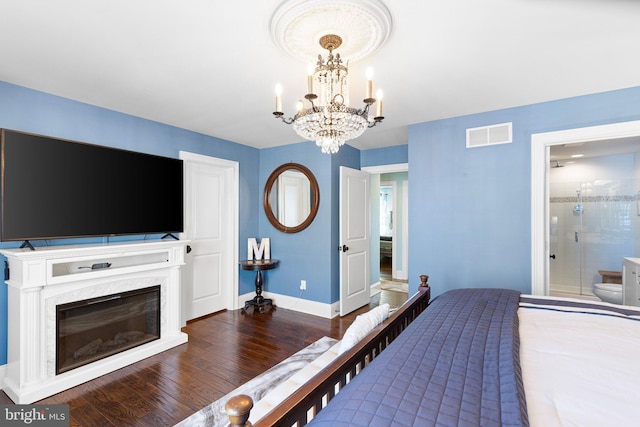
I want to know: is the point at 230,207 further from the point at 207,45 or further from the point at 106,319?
the point at 207,45

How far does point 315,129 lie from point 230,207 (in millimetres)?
2784

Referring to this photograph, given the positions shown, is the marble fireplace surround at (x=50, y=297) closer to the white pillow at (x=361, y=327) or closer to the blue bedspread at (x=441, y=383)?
the white pillow at (x=361, y=327)

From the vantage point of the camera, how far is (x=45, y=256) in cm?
222

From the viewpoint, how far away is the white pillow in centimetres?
143

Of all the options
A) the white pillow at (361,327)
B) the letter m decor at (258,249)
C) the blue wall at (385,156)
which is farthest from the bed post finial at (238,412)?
the blue wall at (385,156)

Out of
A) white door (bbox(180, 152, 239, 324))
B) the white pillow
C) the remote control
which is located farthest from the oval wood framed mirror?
the white pillow

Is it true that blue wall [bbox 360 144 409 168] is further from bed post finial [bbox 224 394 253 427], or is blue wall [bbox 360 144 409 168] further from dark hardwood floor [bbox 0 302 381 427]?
bed post finial [bbox 224 394 253 427]

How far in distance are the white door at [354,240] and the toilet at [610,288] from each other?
3055 millimetres

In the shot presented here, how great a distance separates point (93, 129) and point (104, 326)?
183cm

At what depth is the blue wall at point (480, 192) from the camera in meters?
2.68

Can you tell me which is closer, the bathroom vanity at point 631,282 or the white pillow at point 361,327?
the white pillow at point 361,327

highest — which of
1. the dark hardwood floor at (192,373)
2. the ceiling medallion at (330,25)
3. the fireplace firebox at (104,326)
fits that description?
the ceiling medallion at (330,25)

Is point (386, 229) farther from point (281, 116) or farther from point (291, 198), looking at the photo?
point (281, 116)

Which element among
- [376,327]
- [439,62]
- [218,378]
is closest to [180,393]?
[218,378]
